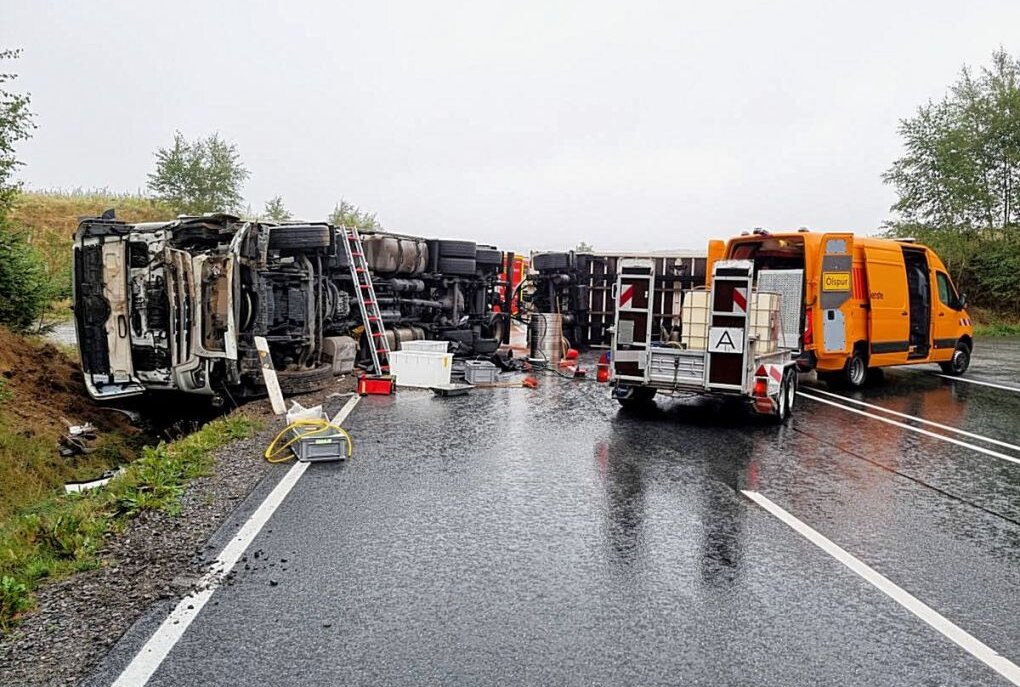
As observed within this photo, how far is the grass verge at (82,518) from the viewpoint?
434cm

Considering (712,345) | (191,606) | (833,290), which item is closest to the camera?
(191,606)

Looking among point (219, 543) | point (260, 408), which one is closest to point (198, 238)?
point (260, 408)

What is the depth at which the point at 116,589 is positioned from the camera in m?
4.16

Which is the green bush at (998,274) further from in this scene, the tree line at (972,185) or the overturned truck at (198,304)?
the overturned truck at (198,304)

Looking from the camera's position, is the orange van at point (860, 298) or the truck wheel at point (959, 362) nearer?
the orange van at point (860, 298)

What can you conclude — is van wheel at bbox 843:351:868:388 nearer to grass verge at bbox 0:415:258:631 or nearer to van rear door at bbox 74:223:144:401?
grass verge at bbox 0:415:258:631

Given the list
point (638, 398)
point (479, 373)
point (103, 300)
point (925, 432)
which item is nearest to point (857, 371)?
point (925, 432)

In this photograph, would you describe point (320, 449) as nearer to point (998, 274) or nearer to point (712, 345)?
point (712, 345)

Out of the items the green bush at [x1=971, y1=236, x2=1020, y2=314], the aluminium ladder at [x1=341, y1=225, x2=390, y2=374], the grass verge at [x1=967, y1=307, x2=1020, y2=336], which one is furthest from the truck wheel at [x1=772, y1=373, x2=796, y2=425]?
the green bush at [x1=971, y1=236, x2=1020, y2=314]

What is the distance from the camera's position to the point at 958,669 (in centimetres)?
349

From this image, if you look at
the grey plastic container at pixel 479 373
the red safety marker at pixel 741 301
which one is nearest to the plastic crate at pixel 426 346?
the grey plastic container at pixel 479 373

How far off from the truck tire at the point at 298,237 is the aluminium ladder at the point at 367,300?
1.42 m

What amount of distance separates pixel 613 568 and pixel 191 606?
2353 millimetres

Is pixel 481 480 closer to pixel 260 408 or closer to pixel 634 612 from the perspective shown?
pixel 634 612
